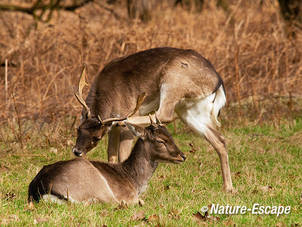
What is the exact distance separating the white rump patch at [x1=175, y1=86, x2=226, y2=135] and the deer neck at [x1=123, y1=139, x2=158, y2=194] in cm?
124

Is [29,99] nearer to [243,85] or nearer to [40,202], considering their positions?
[243,85]

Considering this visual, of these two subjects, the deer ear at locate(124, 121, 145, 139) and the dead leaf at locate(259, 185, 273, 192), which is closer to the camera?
the deer ear at locate(124, 121, 145, 139)

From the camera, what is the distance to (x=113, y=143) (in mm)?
7496

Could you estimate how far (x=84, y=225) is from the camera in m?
4.63

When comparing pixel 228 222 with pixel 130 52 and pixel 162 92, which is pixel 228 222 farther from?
pixel 130 52

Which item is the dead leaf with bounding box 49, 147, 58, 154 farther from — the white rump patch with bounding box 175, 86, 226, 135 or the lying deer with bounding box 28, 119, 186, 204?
the lying deer with bounding box 28, 119, 186, 204

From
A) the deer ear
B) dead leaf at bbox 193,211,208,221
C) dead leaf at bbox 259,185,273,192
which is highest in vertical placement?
the deer ear

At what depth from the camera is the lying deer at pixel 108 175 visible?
205 inches

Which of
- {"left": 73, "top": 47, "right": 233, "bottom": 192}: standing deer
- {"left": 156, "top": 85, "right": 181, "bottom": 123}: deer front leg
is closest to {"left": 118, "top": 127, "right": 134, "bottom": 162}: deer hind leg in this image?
{"left": 73, "top": 47, "right": 233, "bottom": 192}: standing deer

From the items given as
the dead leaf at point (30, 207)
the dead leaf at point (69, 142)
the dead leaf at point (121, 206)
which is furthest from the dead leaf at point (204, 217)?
the dead leaf at point (69, 142)

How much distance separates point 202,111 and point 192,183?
0.91m

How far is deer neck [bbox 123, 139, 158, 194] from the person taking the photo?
5859 mm

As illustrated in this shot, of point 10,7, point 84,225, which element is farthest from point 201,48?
point 84,225

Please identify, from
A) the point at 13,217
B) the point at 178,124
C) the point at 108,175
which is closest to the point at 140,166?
the point at 108,175
